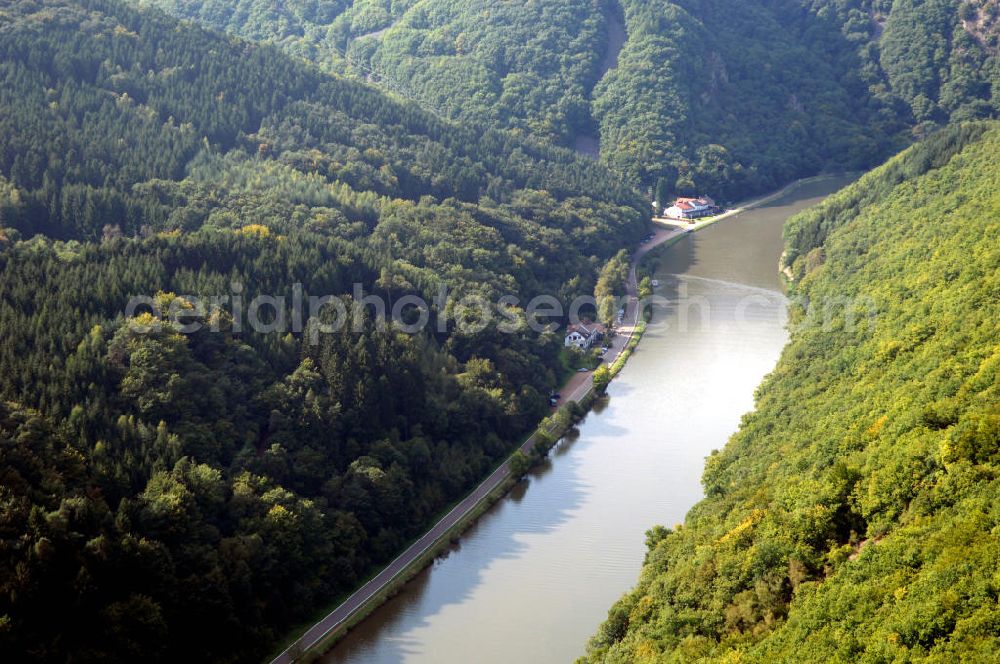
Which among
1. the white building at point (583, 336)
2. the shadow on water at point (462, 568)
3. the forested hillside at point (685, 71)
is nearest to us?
the shadow on water at point (462, 568)

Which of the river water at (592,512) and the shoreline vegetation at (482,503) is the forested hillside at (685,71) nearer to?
the river water at (592,512)

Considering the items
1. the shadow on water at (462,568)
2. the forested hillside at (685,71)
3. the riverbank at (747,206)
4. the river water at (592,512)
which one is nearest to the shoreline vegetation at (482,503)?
the shadow on water at (462,568)

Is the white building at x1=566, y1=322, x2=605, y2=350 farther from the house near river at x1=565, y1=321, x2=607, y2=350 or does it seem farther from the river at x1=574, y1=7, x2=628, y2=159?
the river at x1=574, y1=7, x2=628, y2=159

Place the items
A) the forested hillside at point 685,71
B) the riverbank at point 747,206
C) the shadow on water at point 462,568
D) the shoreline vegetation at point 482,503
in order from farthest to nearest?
the forested hillside at point 685,71
the riverbank at point 747,206
the shadow on water at point 462,568
the shoreline vegetation at point 482,503

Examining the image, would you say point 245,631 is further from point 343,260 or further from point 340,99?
point 340,99

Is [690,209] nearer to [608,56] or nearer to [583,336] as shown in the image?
[608,56]

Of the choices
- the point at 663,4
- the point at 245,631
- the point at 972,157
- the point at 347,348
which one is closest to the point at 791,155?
the point at 663,4

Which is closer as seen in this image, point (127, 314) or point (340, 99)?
point (127, 314)
